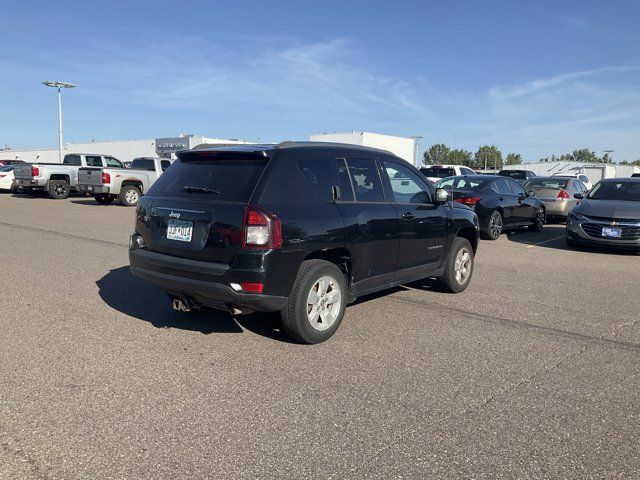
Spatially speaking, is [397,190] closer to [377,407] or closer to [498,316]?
[498,316]

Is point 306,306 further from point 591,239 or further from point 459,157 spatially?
point 459,157

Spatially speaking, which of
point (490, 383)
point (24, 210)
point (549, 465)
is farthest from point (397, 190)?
point (24, 210)

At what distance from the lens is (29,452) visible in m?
2.89

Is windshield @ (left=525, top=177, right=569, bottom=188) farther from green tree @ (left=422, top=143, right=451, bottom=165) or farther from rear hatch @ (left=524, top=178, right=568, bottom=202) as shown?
green tree @ (left=422, top=143, right=451, bottom=165)

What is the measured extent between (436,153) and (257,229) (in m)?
118

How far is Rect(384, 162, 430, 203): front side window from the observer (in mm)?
5793

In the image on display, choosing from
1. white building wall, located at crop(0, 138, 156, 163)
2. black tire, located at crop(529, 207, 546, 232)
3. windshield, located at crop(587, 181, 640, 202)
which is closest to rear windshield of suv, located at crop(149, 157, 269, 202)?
windshield, located at crop(587, 181, 640, 202)

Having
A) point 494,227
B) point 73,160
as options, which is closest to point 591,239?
point 494,227

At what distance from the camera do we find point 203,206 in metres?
4.46

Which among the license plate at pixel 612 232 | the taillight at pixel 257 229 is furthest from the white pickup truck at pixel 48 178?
the taillight at pixel 257 229

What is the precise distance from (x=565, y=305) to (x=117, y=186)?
54.2 ft

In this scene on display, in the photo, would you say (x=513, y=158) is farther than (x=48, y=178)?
Yes

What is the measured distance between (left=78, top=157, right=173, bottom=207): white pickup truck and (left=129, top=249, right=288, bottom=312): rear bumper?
1432cm

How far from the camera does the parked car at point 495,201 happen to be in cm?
1198
